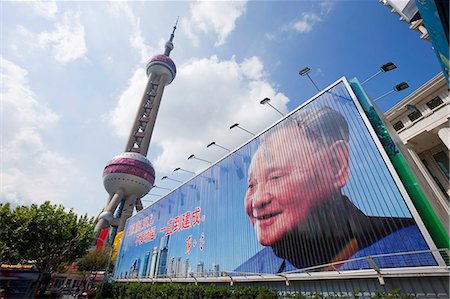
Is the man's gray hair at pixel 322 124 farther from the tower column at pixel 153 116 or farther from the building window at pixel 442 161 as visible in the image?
the tower column at pixel 153 116

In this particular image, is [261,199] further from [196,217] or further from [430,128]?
[430,128]

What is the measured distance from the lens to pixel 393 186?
26.6 ft

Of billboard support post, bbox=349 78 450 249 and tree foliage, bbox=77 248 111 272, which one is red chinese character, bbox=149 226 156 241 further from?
billboard support post, bbox=349 78 450 249

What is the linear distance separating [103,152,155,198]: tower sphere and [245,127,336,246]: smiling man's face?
1939 inches

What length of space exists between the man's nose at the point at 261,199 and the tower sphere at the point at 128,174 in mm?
50050

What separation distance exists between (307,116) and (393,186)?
18.5ft

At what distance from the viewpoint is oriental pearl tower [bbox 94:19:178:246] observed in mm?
56625

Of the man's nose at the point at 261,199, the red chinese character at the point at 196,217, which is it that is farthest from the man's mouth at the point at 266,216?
the red chinese character at the point at 196,217

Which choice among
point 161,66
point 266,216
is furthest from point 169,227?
point 161,66

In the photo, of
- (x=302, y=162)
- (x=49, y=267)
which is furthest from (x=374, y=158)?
(x=49, y=267)

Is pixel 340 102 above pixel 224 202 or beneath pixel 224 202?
above

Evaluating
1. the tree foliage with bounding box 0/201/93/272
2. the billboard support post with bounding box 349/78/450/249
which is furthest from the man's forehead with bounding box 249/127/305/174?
the tree foliage with bounding box 0/201/93/272

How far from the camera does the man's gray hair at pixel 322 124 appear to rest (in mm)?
10619

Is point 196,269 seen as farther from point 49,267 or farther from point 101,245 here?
point 101,245
